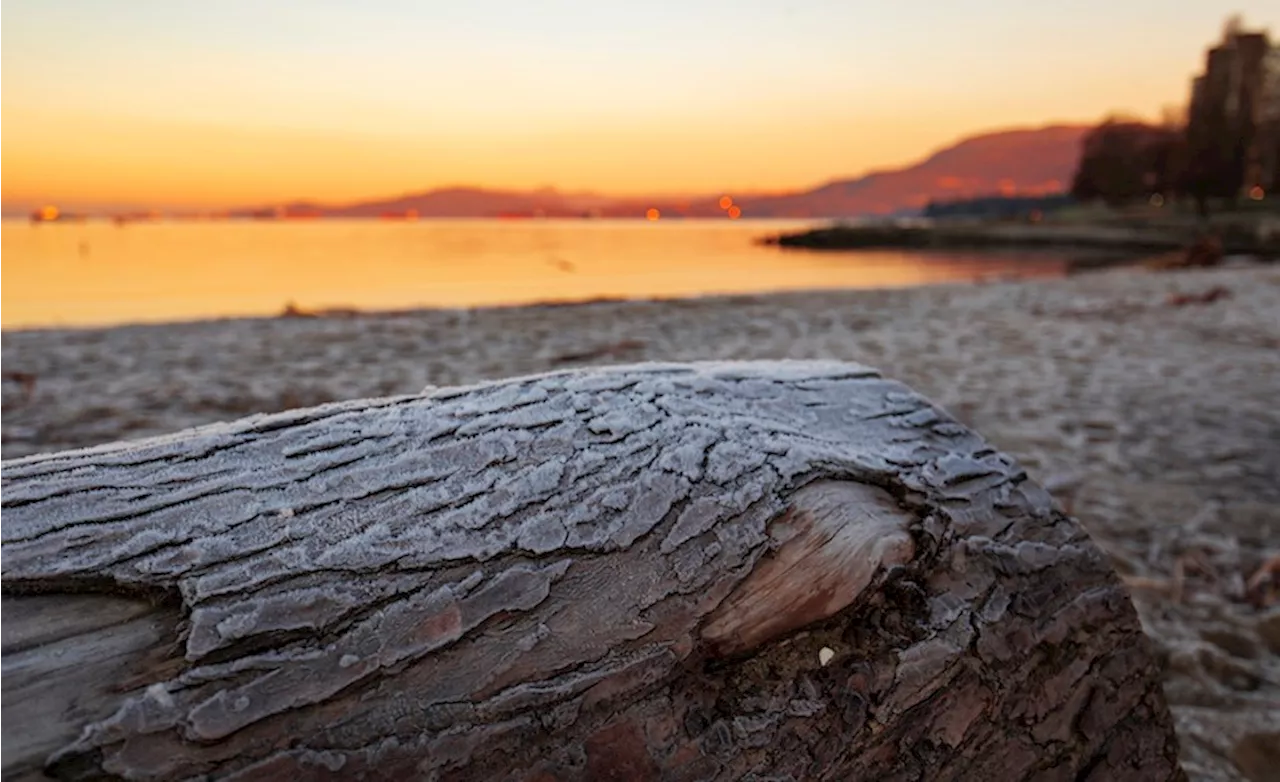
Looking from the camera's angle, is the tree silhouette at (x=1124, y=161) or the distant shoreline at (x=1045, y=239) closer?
the distant shoreline at (x=1045, y=239)

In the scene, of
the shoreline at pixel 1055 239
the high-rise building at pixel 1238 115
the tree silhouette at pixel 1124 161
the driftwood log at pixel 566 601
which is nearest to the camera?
the driftwood log at pixel 566 601

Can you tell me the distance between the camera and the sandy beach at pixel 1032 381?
2301mm

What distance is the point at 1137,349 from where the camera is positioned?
20.5 feet

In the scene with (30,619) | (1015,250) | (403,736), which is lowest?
(1015,250)

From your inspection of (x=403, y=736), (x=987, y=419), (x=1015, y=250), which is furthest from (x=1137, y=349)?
(x=1015, y=250)

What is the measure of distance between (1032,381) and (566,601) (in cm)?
503

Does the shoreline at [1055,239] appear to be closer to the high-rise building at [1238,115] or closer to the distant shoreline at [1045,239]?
the distant shoreline at [1045,239]

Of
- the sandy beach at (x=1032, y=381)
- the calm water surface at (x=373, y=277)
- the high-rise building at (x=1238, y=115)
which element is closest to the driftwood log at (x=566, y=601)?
the sandy beach at (x=1032, y=381)

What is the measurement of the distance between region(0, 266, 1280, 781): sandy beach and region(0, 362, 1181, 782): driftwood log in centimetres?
98

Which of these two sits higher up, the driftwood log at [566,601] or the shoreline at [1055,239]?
the driftwood log at [566,601]

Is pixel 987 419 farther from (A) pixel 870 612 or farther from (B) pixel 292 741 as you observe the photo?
(B) pixel 292 741

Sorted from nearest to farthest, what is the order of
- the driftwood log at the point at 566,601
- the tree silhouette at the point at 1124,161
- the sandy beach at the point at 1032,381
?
the driftwood log at the point at 566,601 < the sandy beach at the point at 1032,381 < the tree silhouette at the point at 1124,161

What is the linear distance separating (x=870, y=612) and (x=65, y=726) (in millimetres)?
899

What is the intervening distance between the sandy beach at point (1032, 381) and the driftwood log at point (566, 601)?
0.98 metres
